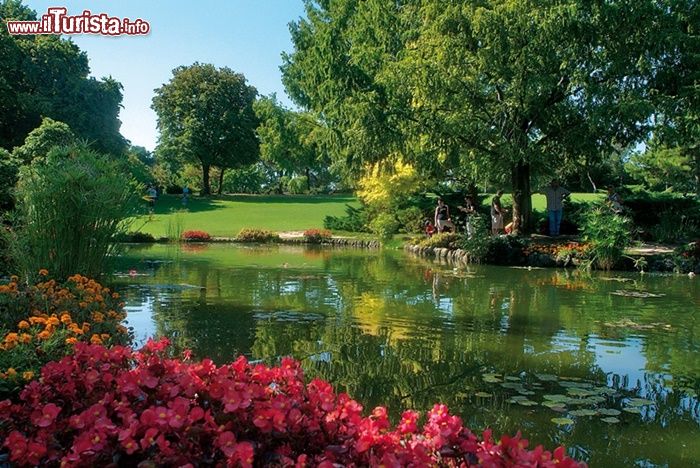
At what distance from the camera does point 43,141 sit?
18.9 m

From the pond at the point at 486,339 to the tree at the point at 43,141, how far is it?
258 inches

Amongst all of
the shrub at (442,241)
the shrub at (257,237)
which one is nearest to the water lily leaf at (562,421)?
the shrub at (442,241)

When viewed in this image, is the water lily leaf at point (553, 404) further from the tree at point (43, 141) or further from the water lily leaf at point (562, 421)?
the tree at point (43, 141)

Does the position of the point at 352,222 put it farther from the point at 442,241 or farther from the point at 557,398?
the point at 557,398

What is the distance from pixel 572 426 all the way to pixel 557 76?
45.8ft

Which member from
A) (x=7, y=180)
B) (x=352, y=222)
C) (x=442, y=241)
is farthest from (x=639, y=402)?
(x=352, y=222)


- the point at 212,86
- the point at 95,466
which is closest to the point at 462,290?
the point at 95,466

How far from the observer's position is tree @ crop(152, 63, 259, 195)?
1836 inches

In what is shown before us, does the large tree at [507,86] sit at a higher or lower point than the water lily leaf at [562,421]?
higher

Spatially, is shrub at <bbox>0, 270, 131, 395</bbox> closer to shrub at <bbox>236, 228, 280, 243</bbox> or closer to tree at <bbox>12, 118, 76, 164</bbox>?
tree at <bbox>12, 118, 76, 164</bbox>

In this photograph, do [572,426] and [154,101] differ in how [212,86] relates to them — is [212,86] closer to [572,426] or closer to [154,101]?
[154,101]

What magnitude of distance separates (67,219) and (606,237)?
39.4 feet

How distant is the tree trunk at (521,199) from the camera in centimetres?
1850

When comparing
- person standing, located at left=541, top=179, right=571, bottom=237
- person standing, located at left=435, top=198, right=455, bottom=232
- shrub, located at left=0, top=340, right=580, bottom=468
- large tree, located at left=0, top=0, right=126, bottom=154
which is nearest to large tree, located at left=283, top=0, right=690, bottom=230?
person standing, located at left=541, top=179, right=571, bottom=237
